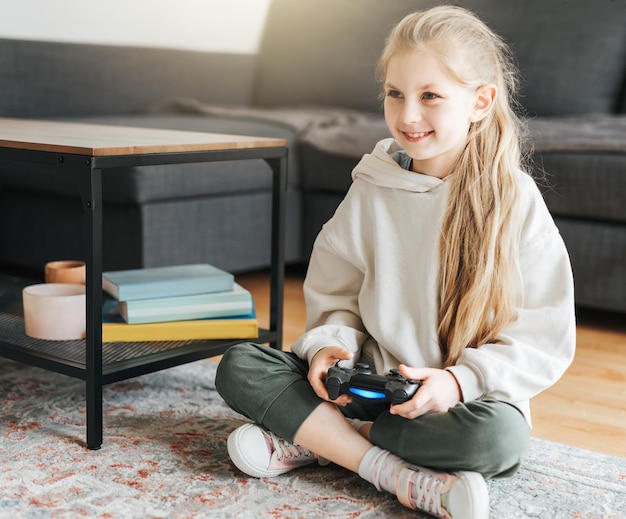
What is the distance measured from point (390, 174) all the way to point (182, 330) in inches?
16.1

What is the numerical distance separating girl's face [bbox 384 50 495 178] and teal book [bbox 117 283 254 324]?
0.42m

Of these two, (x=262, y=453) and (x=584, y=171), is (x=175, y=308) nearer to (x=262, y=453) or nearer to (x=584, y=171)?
(x=262, y=453)

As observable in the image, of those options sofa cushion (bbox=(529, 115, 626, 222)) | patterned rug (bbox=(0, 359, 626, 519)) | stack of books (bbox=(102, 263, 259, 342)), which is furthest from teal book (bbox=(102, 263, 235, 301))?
sofa cushion (bbox=(529, 115, 626, 222))

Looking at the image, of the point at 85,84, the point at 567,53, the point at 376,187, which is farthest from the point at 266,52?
the point at 376,187

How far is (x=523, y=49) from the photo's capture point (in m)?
2.32

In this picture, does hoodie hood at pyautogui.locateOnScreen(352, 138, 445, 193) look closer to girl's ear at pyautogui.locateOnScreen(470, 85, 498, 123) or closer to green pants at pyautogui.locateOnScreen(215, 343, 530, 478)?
girl's ear at pyautogui.locateOnScreen(470, 85, 498, 123)

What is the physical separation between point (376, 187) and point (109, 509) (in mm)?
505

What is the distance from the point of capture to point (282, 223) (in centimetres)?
141

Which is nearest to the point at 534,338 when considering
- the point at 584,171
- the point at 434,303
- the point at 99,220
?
the point at 434,303

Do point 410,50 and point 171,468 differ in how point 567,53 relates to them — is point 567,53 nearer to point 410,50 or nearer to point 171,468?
point 410,50

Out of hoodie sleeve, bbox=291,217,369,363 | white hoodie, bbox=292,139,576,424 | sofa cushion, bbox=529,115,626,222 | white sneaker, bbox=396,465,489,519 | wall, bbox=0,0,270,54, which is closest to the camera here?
white sneaker, bbox=396,465,489,519

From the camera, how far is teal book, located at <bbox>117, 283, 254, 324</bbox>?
4.34ft

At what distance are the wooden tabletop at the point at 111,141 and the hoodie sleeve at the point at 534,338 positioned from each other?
447mm

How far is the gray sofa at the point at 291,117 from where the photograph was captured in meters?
1.81
